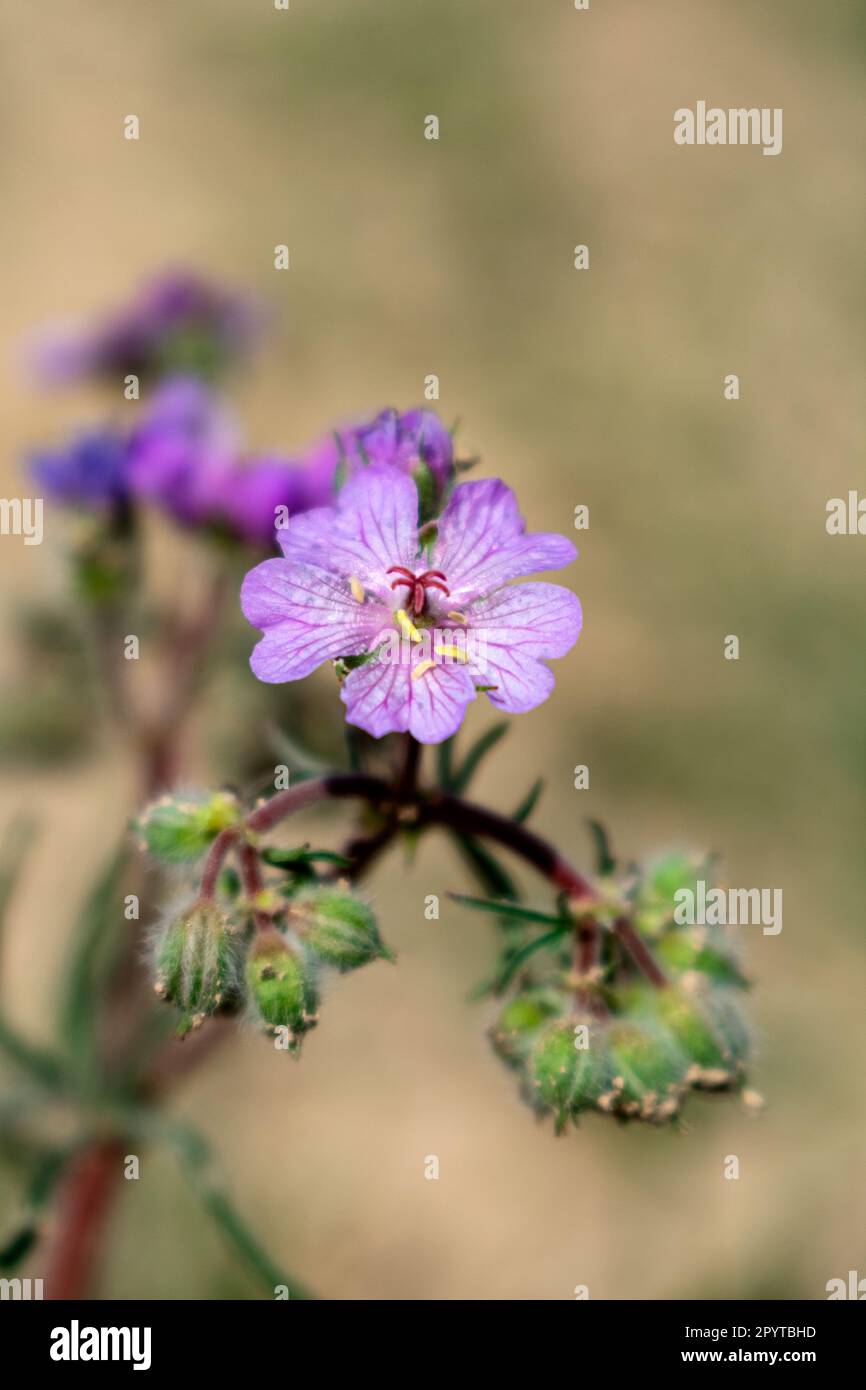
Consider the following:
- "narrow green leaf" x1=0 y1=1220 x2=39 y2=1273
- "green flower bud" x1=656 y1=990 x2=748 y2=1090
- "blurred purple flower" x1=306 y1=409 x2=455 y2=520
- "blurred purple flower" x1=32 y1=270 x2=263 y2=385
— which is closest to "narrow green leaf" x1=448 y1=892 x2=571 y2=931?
"green flower bud" x1=656 y1=990 x2=748 y2=1090

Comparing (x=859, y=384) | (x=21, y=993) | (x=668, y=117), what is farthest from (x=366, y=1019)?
(x=668, y=117)

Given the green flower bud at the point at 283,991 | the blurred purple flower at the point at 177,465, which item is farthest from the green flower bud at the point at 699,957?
the blurred purple flower at the point at 177,465

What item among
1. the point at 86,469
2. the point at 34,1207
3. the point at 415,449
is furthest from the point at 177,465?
the point at 34,1207

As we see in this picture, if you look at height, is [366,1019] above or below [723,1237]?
above

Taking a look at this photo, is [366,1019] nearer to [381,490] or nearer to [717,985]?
[717,985]
